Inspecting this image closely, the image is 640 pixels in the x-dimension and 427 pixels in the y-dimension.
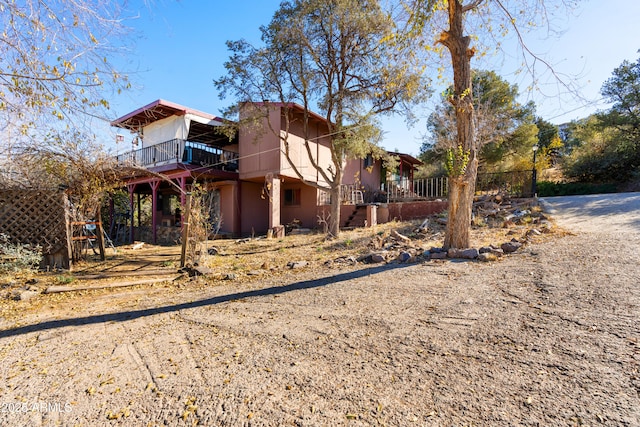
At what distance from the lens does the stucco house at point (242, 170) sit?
12.2m

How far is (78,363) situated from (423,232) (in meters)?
7.47

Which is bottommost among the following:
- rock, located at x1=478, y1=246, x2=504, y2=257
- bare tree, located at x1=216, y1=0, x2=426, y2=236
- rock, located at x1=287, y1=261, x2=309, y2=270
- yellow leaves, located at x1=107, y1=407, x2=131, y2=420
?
yellow leaves, located at x1=107, y1=407, x2=131, y2=420

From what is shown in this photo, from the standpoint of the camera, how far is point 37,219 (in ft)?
18.9

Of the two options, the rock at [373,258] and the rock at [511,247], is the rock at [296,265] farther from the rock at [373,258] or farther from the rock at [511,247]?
the rock at [511,247]

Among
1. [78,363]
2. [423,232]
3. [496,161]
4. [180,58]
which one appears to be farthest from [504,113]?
[78,363]

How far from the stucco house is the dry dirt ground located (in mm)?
7890

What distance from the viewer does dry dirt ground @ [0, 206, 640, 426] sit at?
170 centimetres

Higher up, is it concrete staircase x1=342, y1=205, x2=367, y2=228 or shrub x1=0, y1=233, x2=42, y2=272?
concrete staircase x1=342, y1=205, x2=367, y2=228

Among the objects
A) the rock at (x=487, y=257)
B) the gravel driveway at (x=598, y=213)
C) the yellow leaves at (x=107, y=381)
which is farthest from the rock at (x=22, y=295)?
the gravel driveway at (x=598, y=213)

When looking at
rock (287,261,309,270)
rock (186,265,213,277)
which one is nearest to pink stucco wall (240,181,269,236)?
rock (186,265,213,277)

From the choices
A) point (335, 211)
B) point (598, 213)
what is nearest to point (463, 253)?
point (335, 211)

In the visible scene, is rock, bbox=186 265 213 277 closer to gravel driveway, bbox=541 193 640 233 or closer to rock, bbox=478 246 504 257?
rock, bbox=478 246 504 257

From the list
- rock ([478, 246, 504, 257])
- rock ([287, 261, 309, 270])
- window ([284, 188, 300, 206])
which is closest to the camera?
rock ([478, 246, 504, 257])

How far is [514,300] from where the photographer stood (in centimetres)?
316
